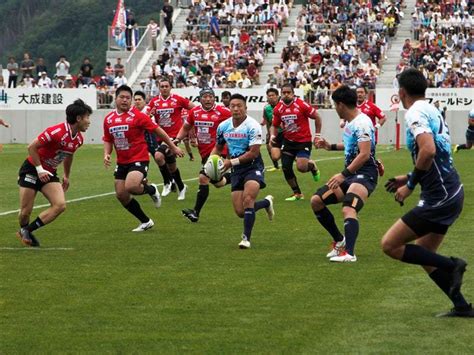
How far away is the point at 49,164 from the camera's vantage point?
1465 centimetres

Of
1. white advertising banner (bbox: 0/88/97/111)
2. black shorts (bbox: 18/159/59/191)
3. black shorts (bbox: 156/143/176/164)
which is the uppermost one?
black shorts (bbox: 18/159/59/191)

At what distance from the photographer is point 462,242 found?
49.3ft

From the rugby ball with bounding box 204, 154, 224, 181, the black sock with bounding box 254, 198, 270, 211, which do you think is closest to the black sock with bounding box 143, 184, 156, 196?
the rugby ball with bounding box 204, 154, 224, 181

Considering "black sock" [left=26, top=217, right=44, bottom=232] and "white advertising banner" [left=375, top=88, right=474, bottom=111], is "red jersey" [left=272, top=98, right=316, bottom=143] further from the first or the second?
"white advertising banner" [left=375, top=88, right=474, bottom=111]

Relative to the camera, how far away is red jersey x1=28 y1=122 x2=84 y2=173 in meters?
14.4

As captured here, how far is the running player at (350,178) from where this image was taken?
513 inches

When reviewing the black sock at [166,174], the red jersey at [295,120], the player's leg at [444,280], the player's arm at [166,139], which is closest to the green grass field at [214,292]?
the player's leg at [444,280]

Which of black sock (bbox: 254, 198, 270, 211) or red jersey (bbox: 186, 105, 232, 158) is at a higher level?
red jersey (bbox: 186, 105, 232, 158)

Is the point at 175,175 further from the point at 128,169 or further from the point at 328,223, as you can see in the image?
the point at 328,223

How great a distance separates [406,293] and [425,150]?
210 cm

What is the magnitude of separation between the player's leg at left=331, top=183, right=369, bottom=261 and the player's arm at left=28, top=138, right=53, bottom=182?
3.57 metres

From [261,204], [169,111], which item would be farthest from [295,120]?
A: [261,204]

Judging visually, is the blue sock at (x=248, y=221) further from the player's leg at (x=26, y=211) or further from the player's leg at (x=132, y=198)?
the player's leg at (x=26, y=211)

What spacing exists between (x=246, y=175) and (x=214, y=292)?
13.6 feet
